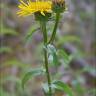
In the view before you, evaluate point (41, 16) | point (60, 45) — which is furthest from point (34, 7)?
point (60, 45)

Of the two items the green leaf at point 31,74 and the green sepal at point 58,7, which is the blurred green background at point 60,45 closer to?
the green leaf at point 31,74

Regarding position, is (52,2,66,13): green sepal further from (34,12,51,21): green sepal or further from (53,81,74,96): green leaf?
(53,81,74,96): green leaf

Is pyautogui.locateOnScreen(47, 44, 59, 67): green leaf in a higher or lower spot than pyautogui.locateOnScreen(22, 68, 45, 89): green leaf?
higher

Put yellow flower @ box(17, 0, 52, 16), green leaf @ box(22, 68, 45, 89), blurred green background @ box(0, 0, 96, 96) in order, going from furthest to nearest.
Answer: blurred green background @ box(0, 0, 96, 96), green leaf @ box(22, 68, 45, 89), yellow flower @ box(17, 0, 52, 16)

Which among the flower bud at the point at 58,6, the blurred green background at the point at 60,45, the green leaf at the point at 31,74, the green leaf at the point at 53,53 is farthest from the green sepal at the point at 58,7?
the blurred green background at the point at 60,45

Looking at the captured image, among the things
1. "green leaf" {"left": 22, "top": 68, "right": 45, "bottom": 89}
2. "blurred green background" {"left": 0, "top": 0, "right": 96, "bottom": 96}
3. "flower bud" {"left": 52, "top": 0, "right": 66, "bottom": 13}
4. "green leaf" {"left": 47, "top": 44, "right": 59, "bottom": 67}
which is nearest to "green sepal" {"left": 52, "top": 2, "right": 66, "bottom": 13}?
"flower bud" {"left": 52, "top": 0, "right": 66, "bottom": 13}

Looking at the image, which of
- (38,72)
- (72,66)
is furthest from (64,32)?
(38,72)

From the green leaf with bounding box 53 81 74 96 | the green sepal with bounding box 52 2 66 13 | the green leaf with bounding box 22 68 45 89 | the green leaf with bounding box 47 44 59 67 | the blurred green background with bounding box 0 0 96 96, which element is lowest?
the blurred green background with bounding box 0 0 96 96

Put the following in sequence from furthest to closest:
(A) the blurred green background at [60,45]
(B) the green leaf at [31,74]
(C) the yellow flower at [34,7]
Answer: (A) the blurred green background at [60,45] → (B) the green leaf at [31,74] → (C) the yellow flower at [34,7]

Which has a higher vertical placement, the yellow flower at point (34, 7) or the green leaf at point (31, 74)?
the yellow flower at point (34, 7)
